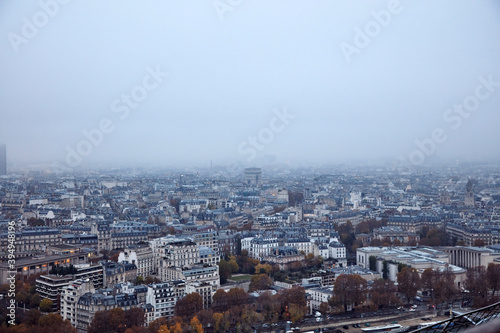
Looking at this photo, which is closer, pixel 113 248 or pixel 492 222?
pixel 113 248

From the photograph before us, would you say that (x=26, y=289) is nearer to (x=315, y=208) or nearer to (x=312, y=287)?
(x=312, y=287)

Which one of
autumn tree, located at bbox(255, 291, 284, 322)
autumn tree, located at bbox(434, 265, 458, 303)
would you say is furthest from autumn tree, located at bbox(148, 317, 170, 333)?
autumn tree, located at bbox(434, 265, 458, 303)

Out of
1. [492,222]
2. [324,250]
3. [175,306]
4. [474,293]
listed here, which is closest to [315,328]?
[175,306]

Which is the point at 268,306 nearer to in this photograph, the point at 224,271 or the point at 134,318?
the point at 134,318

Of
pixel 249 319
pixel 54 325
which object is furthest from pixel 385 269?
pixel 54 325

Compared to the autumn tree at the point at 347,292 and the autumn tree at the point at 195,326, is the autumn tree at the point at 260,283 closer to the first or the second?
the autumn tree at the point at 347,292

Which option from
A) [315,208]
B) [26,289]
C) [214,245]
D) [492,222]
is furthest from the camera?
[315,208]
